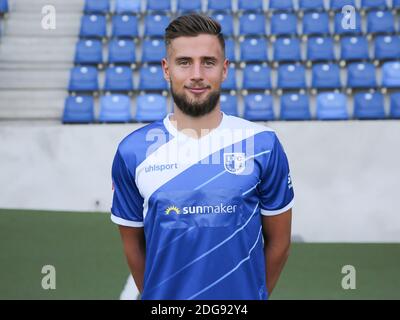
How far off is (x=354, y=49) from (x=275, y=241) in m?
7.36

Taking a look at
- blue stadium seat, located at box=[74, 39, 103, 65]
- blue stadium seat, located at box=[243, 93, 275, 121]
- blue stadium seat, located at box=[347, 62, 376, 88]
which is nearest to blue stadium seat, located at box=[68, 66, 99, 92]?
blue stadium seat, located at box=[74, 39, 103, 65]

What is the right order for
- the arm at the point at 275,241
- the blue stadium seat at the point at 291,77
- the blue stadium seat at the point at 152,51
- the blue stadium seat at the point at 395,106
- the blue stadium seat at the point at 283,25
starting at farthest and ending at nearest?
the blue stadium seat at the point at 283,25 → the blue stadium seat at the point at 152,51 → the blue stadium seat at the point at 291,77 → the blue stadium seat at the point at 395,106 → the arm at the point at 275,241

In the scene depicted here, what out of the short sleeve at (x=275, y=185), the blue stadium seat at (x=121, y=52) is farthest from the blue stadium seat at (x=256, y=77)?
the short sleeve at (x=275, y=185)

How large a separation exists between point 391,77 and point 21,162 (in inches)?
204

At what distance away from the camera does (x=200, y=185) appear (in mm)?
2045

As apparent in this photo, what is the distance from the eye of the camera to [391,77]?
28.4ft

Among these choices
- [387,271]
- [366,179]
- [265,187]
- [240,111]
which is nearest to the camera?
[265,187]

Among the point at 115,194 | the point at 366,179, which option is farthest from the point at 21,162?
the point at 115,194

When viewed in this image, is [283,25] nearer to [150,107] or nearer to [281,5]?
[281,5]

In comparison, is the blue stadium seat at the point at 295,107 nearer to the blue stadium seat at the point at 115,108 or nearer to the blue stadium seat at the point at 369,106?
the blue stadium seat at the point at 369,106

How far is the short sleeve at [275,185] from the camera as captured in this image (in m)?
2.14

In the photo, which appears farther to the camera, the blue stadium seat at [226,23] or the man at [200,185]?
the blue stadium seat at [226,23]

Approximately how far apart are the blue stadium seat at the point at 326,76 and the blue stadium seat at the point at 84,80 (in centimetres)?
313

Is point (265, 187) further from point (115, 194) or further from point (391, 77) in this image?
point (391, 77)
